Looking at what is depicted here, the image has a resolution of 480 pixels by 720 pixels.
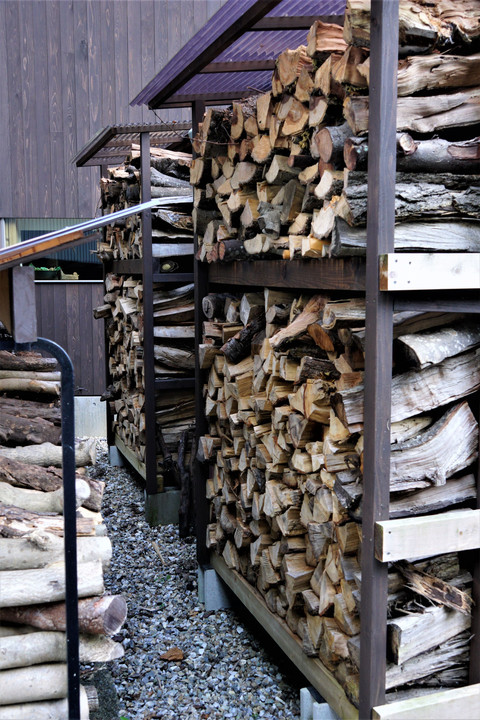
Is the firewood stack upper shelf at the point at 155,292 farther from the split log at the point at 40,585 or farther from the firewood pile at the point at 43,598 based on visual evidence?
the split log at the point at 40,585

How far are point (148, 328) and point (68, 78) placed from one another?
15.8 ft

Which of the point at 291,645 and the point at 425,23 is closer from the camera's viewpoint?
the point at 425,23

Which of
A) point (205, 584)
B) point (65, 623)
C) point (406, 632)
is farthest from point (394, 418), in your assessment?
point (205, 584)

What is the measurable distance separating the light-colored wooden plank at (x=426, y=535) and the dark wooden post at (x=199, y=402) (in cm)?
226

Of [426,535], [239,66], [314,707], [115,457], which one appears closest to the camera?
[426,535]

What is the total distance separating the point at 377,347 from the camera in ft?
8.08

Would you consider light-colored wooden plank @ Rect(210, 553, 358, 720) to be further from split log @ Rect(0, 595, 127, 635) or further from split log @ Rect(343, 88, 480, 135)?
split log @ Rect(343, 88, 480, 135)

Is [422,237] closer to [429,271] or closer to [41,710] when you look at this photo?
[429,271]

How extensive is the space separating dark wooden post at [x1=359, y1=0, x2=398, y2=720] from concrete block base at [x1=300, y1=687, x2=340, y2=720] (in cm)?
55

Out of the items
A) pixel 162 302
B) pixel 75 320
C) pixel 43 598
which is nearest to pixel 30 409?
pixel 43 598

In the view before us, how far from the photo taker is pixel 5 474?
3.45 metres

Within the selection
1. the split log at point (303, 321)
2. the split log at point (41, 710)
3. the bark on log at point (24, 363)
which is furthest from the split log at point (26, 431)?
the split log at point (41, 710)

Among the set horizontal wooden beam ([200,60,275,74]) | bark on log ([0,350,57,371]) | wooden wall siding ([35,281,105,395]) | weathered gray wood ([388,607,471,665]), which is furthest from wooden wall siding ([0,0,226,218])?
weathered gray wood ([388,607,471,665])

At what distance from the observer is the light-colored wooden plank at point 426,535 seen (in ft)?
8.11
